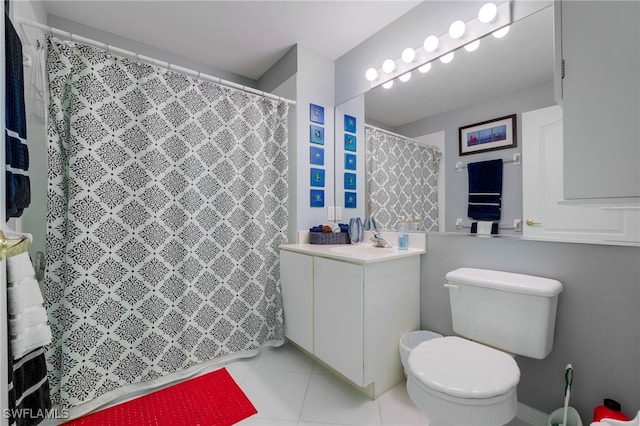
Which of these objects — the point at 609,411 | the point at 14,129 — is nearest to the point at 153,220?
the point at 14,129

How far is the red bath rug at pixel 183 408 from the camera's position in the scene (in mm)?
1319

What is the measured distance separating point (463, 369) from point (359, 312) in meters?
0.52

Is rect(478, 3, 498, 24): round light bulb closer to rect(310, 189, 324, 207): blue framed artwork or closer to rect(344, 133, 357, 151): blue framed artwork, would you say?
rect(344, 133, 357, 151): blue framed artwork

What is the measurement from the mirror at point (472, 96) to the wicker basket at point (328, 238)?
0.72 m

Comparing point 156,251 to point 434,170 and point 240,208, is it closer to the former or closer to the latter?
point 240,208

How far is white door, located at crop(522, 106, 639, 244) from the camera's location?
3.47ft

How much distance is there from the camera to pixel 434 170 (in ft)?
5.42

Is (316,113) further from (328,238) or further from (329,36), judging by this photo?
(328,238)

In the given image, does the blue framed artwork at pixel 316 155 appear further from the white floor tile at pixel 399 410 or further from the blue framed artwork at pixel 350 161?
the white floor tile at pixel 399 410

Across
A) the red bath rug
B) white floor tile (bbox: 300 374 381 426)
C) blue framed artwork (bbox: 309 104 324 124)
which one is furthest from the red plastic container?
blue framed artwork (bbox: 309 104 324 124)

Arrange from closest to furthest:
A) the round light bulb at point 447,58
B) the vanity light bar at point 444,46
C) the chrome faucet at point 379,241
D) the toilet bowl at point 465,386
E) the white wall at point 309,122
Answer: the toilet bowl at point 465,386 < the vanity light bar at point 444,46 < the round light bulb at point 447,58 < the chrome faucet at point 379,241 < the white wall at point 309,122

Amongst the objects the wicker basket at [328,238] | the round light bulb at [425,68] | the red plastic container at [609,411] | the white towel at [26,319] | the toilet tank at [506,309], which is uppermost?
the round light bulb at [425,68]

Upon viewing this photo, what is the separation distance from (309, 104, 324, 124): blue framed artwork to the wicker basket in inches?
36.8

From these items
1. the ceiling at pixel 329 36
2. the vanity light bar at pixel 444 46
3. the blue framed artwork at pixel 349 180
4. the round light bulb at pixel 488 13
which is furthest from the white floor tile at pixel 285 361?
the round light bulb at pixel 488 13
